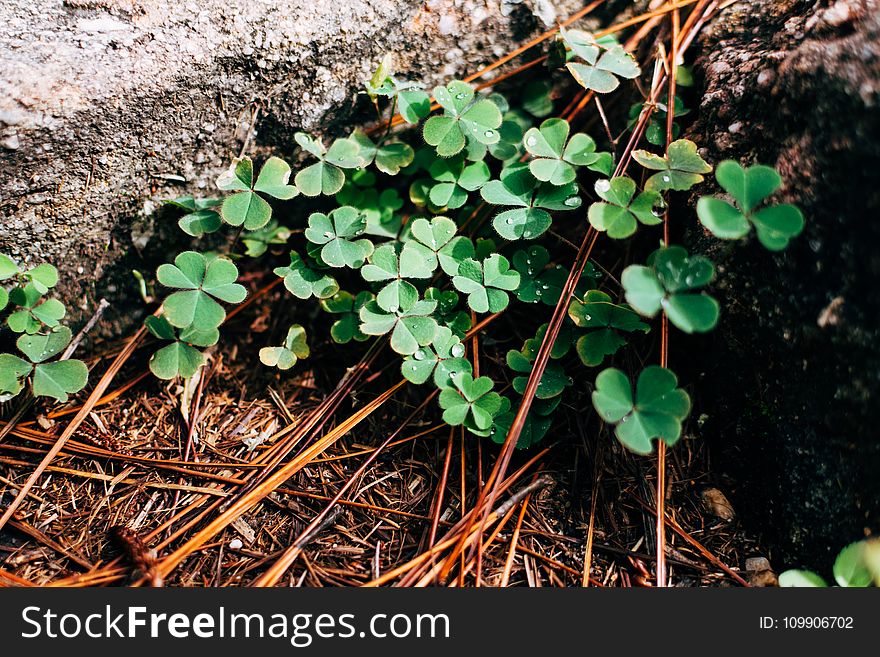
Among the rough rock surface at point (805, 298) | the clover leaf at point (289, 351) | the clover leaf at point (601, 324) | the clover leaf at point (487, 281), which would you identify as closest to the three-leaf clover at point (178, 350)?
the clover leaf at point (289, 351)

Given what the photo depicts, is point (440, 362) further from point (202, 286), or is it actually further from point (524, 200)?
point (202, 286)

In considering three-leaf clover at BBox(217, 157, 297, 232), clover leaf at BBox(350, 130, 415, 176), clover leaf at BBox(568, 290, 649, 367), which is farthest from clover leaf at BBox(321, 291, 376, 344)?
clover leaf at BBox(568, 290, 649, 367)

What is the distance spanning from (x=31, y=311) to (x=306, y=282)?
2.53 ft

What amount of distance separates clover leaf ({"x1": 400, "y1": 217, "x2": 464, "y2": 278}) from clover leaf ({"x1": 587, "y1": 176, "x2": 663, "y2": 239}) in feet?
1.26

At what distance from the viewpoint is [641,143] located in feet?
5.82

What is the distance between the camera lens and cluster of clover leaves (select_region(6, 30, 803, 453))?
155 centimetres

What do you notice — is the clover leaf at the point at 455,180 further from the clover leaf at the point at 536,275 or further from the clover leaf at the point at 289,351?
the clover leaf at the point at 289,351

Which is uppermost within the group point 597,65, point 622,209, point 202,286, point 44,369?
point 597,65

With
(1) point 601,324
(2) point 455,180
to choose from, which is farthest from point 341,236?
(1) point 601,324

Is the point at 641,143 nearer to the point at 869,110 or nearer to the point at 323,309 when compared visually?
the point at 869,110

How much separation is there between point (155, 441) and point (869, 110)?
1.99 meters

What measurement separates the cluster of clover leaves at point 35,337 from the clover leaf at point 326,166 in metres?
0.75

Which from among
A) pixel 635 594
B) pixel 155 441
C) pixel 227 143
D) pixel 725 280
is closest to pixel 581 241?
pixel 725 280

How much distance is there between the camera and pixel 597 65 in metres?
1.72
